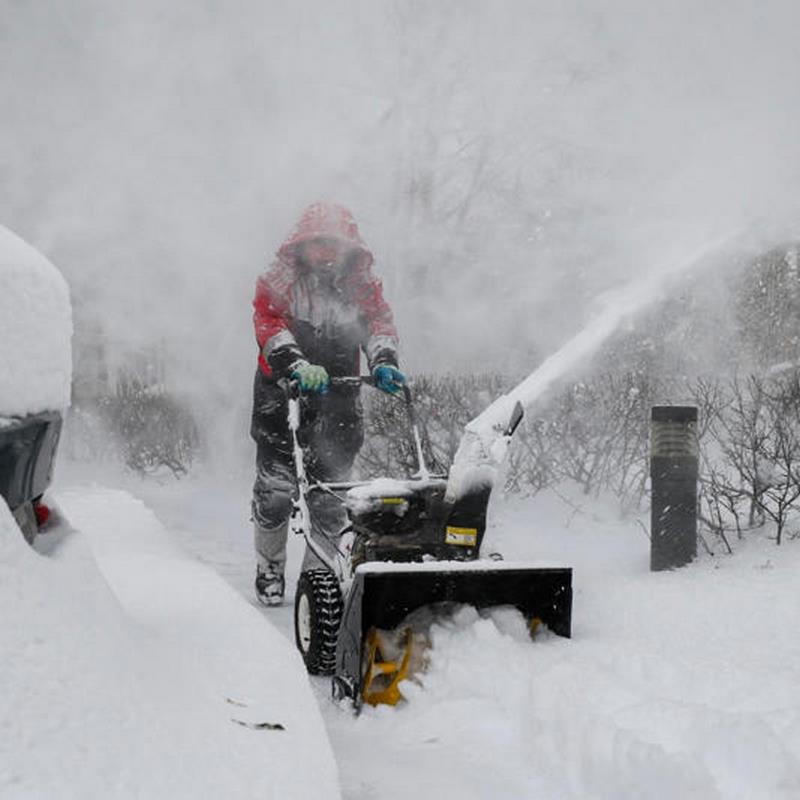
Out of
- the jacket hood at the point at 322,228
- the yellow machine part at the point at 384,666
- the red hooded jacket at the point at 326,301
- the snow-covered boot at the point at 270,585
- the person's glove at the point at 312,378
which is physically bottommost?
the snow-covered boot at the point at 270,585

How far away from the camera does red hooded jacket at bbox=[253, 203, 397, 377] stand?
5047mm

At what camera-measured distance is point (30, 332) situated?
60.7 inches

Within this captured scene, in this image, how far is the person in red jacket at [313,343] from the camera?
507cm

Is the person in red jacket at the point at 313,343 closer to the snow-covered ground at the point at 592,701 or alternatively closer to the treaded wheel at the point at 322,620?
the snow-covered ground at the point at 592,701

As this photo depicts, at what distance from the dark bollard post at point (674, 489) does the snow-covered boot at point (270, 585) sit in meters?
1.96

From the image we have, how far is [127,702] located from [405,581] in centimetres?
190

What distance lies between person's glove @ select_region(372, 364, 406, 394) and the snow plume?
644cm

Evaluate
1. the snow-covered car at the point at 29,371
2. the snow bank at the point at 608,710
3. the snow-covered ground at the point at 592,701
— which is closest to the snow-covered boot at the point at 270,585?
the snow-covered ground at the point at 592,701

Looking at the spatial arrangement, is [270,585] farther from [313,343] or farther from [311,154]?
[311,154]

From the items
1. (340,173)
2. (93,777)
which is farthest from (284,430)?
(340,173)

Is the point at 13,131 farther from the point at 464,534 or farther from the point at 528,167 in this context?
the point at 464,534

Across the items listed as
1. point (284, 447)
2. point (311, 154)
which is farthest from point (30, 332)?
point (311, 154)

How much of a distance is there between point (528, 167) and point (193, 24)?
21.9 ft

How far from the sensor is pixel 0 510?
4.65ft
